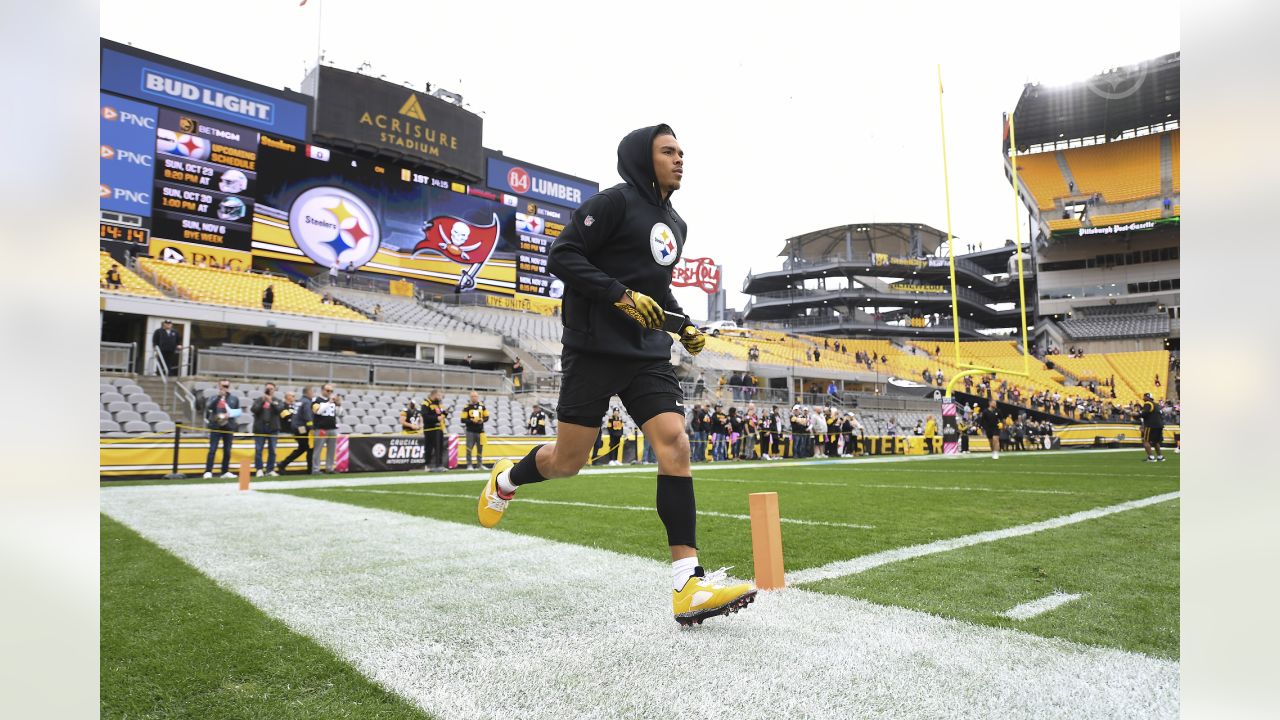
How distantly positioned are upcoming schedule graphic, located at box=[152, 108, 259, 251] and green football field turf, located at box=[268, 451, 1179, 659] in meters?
23.4

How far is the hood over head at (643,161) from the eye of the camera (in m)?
3.28

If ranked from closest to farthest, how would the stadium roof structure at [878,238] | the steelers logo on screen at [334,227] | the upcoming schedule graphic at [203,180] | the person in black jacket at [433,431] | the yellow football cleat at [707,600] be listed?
the yellow football cleat at [707,600] → the person in black jacket at [433,431] → the upcoming schedule graphic at [203,180] → the steelers logo on screen at [334,227] → the stadium roof structure at [878,238]

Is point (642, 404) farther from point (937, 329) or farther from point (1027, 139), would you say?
point (937, 329)

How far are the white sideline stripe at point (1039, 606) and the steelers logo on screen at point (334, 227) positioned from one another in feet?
107

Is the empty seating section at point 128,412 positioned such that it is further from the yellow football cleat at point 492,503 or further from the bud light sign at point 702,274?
the bud light sign at point 702,274

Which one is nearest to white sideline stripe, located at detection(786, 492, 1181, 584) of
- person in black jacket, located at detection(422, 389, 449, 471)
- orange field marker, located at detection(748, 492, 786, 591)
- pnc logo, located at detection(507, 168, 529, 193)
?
orange field marker, located at detection(748, 492, 786, 591)

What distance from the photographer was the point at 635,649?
2475mm

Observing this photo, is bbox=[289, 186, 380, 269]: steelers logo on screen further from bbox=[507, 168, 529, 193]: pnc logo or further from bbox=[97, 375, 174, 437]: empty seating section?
bbox=[97, 375, 174, 437]: empty seating section

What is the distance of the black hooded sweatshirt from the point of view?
3080mm


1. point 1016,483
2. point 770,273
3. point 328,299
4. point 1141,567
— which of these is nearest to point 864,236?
point 770,273

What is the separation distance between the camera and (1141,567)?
3.84 meters

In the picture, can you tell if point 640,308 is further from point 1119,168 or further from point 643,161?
point 1119,168

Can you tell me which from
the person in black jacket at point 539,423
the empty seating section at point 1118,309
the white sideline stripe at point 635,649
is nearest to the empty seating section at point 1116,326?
the empty seating section at point 1118,309
